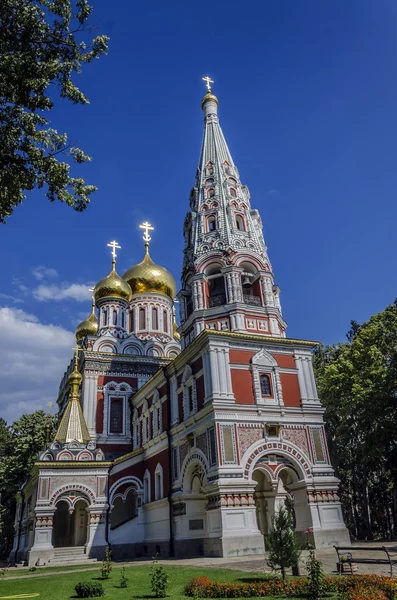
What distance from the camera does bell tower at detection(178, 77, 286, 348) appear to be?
70.5 feet

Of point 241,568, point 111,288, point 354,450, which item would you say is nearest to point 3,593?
point 241,568

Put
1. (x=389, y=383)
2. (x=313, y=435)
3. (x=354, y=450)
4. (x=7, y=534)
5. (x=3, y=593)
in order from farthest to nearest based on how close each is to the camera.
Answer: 1. (x=7, y=534)
2. (x=354, y=450)
3. (x=389, y=383)
4. (x=313, y=435)
5. (x=3, y=593)

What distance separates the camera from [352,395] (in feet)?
72.2

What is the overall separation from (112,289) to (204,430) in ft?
55.7

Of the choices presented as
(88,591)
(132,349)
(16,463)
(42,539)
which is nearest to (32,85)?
(88,591)

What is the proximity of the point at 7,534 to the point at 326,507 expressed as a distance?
24.1 metres

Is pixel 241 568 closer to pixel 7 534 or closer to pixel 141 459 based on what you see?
pixel 141 459

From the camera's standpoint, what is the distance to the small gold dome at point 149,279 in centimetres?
3484

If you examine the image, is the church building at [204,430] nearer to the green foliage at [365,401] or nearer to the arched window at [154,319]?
the green foliage at [365,401]

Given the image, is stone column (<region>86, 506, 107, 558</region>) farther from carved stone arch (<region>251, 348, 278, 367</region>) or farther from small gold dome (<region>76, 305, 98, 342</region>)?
small gold dome (<region>76, 305, 98, 342</region>)

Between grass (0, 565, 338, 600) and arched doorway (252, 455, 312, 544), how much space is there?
224 inches

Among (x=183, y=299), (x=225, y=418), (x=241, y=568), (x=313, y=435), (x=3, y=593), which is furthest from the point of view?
(x=183, y=299)

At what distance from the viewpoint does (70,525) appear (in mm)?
26766

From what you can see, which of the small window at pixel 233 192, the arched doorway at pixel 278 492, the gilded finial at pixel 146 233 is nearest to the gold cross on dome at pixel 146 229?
the gilded finial at pixel 146 233
